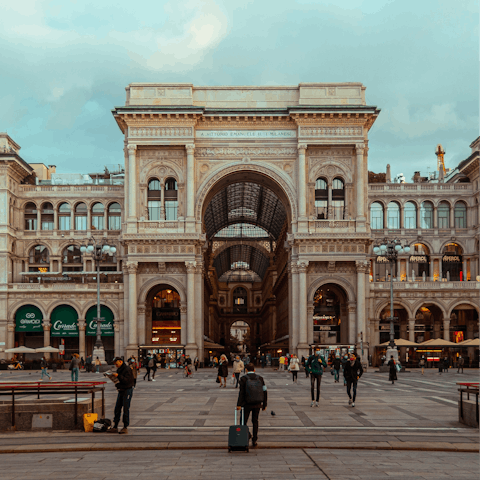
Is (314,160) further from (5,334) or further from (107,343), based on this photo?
(5,334)

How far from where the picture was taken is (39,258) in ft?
259

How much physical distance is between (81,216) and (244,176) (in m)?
20.1

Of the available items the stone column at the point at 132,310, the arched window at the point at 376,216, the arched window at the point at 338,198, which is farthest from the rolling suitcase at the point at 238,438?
the arched window at the point at 376,216

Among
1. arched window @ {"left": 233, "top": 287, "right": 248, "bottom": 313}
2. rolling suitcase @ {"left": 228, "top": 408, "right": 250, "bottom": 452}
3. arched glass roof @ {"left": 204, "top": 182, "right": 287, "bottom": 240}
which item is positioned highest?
arched glass roof @ {"left": 204, "top": 182, "right": 287, "bottom": 240}

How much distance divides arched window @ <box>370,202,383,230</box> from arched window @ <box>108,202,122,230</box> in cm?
2920

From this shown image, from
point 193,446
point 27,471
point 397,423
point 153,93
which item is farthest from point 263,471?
point 153,93

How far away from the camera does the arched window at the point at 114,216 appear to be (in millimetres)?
79875

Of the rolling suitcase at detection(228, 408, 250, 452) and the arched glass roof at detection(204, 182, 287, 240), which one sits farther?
the arched glass roof at detection(204, 182, 287, 240)

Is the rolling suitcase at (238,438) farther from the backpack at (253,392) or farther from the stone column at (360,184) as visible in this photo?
the stone column at (360,184)

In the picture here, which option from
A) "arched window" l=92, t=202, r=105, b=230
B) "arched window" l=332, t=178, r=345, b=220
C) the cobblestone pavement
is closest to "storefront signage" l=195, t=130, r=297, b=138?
"arched window" l=332, t=178, r=345, b=220

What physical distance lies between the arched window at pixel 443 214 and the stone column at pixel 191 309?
3063cm

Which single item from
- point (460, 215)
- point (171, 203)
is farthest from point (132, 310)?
point (460, 215)

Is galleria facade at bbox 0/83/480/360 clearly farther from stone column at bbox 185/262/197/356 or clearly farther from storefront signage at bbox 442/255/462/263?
storefront signage at bbox 442/255/462/263

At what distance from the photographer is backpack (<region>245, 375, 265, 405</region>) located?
16.1 m
